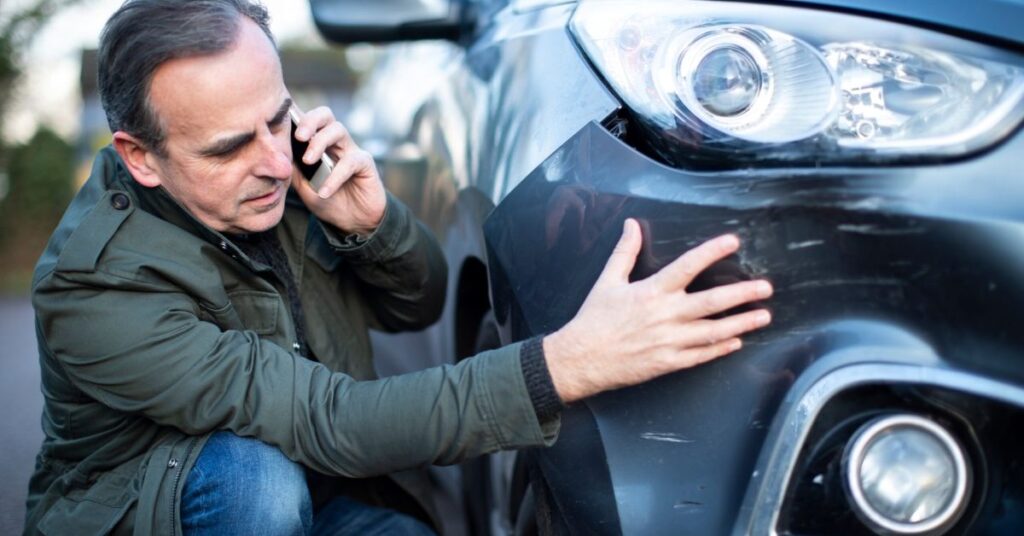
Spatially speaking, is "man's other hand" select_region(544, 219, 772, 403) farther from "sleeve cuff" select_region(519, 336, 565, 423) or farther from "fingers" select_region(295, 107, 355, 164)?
"fingers" select_region(295, 107, 355, 164)

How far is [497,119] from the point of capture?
1856 mm

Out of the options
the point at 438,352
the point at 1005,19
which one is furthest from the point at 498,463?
the point at 1005,19

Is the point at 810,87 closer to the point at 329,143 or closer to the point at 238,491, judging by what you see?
the point at 329,143

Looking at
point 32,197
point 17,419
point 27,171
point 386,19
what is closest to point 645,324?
point 386,19

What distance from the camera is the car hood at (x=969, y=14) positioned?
1328 millimetres

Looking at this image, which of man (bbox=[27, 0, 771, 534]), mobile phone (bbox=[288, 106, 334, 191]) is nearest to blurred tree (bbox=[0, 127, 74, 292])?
mobile phone (bbox=[288, 106, 334, 191])

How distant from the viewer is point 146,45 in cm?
173

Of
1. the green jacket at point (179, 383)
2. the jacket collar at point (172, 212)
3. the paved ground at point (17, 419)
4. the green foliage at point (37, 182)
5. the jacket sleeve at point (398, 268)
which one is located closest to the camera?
the green jacket at point (179, 383)

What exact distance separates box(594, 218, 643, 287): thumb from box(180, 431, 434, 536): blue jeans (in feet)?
2.19

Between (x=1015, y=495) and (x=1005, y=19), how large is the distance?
2.03 feet

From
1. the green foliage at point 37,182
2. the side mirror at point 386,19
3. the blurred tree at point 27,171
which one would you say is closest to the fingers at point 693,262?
the side mirror at point 386,19

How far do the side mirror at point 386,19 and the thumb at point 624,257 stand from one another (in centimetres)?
118

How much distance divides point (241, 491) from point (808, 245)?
3.28 ft

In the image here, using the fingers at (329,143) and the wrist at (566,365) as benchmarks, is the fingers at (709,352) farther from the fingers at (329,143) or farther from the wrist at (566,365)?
the fingers at (329,143)
